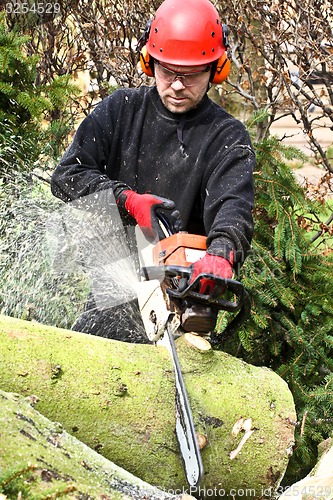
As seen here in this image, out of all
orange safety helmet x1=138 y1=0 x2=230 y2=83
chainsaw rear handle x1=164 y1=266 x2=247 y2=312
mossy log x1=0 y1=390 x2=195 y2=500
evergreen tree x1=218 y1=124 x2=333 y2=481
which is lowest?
evergreen tree x1=218 y1=124 x2=333 y2=481

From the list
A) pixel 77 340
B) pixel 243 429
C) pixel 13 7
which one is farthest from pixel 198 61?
pixel 13 7

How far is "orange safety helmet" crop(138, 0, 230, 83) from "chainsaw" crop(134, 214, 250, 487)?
2.47 feet

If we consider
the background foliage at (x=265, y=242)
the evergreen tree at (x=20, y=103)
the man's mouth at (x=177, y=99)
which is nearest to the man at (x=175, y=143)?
the man's mouth at (x=177, y=99)

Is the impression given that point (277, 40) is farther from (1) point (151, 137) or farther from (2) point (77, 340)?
(2) point (77, 340)

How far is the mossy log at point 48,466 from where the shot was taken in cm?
234

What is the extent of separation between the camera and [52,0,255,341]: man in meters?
3.55

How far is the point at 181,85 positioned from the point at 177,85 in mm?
19

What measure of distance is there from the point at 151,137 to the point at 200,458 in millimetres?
1602

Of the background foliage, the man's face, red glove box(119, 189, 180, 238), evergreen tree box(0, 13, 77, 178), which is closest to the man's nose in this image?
the man's face

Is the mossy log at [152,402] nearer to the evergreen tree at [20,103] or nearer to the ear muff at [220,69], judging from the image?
the ear muff at [220,69]

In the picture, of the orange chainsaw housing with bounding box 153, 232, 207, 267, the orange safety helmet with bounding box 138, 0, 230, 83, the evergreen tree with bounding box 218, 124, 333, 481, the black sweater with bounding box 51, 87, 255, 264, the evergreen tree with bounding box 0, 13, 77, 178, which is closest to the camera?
the orange chainsaw housing with bounding box 153, 232, 207, 267

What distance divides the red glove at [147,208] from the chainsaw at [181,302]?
2.2 inches

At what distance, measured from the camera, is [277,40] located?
5645 mm

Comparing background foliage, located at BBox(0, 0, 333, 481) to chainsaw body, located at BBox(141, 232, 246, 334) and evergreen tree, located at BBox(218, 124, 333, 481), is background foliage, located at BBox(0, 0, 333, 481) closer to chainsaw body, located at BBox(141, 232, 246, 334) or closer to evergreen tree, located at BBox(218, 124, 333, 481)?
evergreen tree, located at BBox(218, 124, 333, 481)
